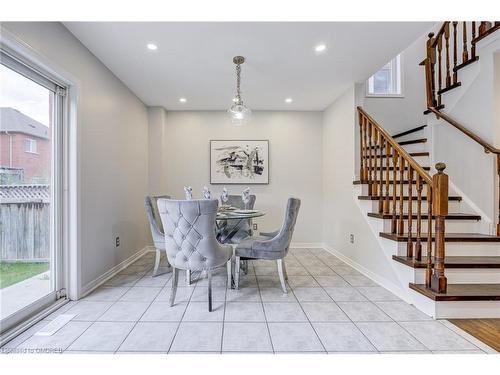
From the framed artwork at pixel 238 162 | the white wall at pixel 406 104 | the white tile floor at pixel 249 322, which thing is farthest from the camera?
the framed artwork at pixel 238 162

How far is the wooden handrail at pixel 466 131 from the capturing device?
8.62 ft

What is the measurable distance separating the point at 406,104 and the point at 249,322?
4443mm

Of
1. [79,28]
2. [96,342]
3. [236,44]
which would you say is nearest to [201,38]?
[236,44]

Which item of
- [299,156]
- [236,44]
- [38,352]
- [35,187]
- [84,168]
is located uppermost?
[236,44]

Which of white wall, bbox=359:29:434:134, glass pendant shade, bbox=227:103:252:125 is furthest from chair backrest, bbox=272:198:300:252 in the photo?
white wall, bbox=359:29:434:134

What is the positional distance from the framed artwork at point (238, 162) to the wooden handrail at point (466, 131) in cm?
255

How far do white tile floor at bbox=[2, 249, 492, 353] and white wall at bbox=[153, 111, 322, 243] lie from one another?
5.93ft

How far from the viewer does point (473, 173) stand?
295cm

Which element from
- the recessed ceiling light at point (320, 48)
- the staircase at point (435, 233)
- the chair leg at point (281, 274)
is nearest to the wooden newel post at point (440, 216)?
the staircase at point (435, 233)

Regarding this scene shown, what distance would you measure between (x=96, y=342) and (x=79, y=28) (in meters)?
2.61

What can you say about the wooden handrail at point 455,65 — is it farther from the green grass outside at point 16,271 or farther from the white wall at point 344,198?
the green grass outside at point 16,271

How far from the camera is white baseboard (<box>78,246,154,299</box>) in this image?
2.56 m

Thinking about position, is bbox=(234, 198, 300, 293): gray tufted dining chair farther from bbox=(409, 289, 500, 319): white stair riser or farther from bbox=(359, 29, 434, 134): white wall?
bbox=(359, 29, 434, 134): white wall

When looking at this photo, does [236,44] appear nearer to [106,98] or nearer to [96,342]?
[106,98]
